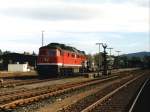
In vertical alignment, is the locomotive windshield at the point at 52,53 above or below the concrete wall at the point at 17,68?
above

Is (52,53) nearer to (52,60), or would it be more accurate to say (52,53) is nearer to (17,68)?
(52,60)

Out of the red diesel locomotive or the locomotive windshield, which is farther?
the locomotive windshield

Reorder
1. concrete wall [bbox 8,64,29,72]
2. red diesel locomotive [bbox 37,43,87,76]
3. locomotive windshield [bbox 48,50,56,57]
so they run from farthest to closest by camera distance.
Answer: concrete wall [bbox 8,64,29,72], locomotive windshield [bbox 48,50,56,57], red diesel locomotive [bbox 37,43,87,76]

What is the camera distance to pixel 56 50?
51.3 m

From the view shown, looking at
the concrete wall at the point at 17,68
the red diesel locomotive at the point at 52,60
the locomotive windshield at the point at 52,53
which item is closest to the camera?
the red diesel locomotive at the point at 52,60

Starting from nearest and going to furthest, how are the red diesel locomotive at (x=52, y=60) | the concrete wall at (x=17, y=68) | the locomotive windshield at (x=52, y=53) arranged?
the red diesel locomotive at (x=52, y=60), the locomotive windshield at (x=52, y=53), the concrete wall at (x=17, y=68)

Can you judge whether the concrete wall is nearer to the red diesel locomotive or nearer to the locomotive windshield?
the red diesel locomotive

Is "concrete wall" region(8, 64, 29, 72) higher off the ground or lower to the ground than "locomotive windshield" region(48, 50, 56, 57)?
lower

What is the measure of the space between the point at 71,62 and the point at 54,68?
7.80 meters

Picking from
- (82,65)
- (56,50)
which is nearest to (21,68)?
(82,65)

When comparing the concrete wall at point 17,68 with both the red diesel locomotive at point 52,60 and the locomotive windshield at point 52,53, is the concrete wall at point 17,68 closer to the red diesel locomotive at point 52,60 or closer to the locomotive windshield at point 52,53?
the red diesel locomotive at point 52,60

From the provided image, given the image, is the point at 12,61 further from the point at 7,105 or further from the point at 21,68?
the point at 7,105

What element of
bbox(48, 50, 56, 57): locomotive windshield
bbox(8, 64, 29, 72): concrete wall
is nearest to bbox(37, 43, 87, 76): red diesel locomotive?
bbox(48, 50, 56, 57): locomotive windshield

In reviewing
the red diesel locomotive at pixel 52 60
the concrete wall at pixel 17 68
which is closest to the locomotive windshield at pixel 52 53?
the red diesel locomotive at pixel 52 60
